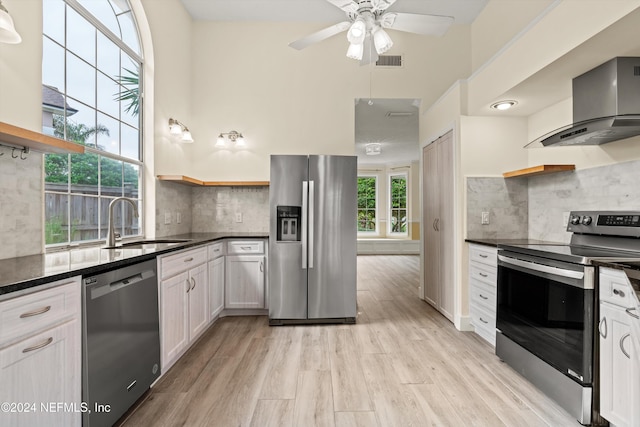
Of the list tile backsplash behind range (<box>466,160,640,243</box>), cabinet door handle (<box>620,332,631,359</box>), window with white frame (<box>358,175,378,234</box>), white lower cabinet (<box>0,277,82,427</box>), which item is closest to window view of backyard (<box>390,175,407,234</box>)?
window with white frame (<box>358,175,378,234</box>)

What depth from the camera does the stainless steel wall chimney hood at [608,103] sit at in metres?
→ 1.94

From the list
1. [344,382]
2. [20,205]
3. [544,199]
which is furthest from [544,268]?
[20,205]

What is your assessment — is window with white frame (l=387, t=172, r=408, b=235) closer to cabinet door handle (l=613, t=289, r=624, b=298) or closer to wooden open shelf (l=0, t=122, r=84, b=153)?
cabinet door handle (l=613, t=289, r=624, b=298)

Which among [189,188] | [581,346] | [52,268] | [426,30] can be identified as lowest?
[581,346]

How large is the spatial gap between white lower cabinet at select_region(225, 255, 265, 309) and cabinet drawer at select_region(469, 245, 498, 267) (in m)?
2.09

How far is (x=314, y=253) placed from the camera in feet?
10.6

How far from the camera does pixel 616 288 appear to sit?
1571 mm

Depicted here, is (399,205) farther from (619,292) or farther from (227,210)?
(619,292)

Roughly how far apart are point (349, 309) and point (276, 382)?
1.28 metres

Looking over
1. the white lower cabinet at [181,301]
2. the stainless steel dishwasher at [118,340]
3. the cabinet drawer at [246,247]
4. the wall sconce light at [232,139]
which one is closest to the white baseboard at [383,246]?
the wall sconce light at [232,139]

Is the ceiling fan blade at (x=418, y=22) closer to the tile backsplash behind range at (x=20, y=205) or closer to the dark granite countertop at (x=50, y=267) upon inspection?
the dark granite countertop at (x=50, y=267)

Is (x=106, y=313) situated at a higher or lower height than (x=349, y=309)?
higher

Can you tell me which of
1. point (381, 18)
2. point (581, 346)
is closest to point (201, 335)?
point (581, 346)

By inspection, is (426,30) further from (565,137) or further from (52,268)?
(52,268)
